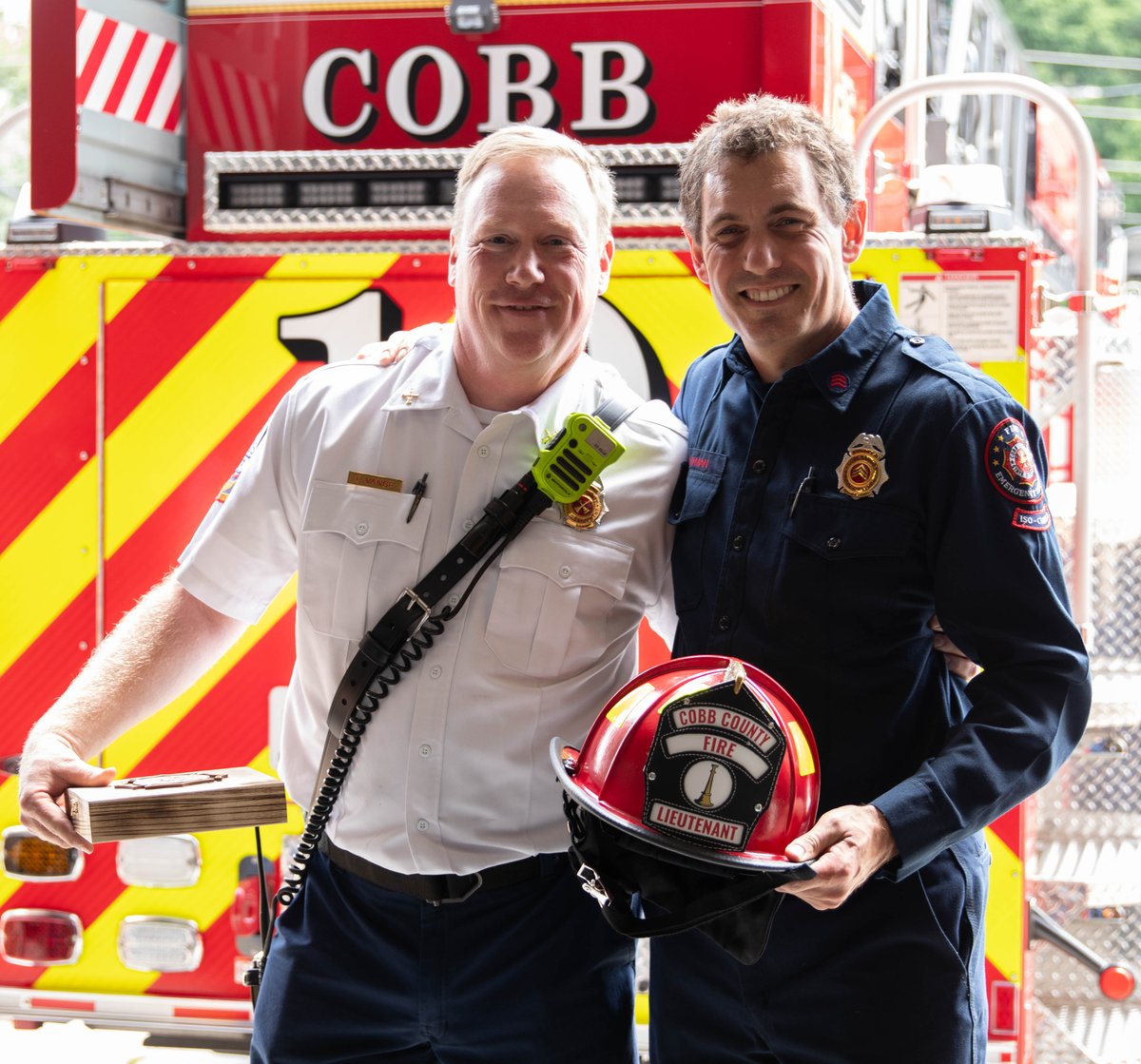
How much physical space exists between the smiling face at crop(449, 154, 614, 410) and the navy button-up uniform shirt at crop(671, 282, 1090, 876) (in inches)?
12.1

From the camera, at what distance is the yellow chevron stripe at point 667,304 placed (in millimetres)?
2818

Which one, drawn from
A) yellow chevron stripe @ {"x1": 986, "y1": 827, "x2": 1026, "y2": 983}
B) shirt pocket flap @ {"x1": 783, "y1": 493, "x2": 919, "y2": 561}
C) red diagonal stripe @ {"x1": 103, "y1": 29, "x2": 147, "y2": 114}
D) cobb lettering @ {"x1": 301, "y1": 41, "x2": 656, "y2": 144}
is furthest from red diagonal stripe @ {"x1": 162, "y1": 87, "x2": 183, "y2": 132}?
yellow chevron stripe @ {"x1": 986, "y1": 827, "x2": 1026, "y2": 983}

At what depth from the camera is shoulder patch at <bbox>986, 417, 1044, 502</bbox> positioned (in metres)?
1.90

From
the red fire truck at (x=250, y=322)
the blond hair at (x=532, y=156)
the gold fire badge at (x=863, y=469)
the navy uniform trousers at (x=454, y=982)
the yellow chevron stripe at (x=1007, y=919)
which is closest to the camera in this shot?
the gold fire badge at (x=863, y=469)

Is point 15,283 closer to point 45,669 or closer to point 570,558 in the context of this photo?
point 45,669

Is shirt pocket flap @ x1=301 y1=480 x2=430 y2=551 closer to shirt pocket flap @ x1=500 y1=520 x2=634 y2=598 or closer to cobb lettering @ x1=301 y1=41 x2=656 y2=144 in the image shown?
shirt pocket flap @ x1=500 y1=520 x2=634 y2=598

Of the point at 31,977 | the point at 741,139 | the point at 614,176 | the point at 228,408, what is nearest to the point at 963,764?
the point at 741,139

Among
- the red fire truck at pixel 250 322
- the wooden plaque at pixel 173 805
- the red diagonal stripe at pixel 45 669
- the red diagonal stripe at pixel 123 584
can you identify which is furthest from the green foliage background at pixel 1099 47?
the wooden plaque at pixel 173 805

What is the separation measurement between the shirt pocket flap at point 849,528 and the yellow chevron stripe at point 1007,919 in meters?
1.04

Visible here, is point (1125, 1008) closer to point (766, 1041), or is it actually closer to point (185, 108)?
point (766, 1041)

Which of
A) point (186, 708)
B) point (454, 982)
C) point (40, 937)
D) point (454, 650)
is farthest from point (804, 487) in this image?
point (40, 937)

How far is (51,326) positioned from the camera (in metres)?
3.01

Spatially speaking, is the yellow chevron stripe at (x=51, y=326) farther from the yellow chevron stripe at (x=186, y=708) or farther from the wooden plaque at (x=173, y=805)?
the wooden plaque at (x=173, y=805)

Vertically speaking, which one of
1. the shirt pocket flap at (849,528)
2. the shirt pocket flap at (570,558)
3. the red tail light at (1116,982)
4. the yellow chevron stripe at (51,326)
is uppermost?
the yellow chevron stripe at (51,326)
